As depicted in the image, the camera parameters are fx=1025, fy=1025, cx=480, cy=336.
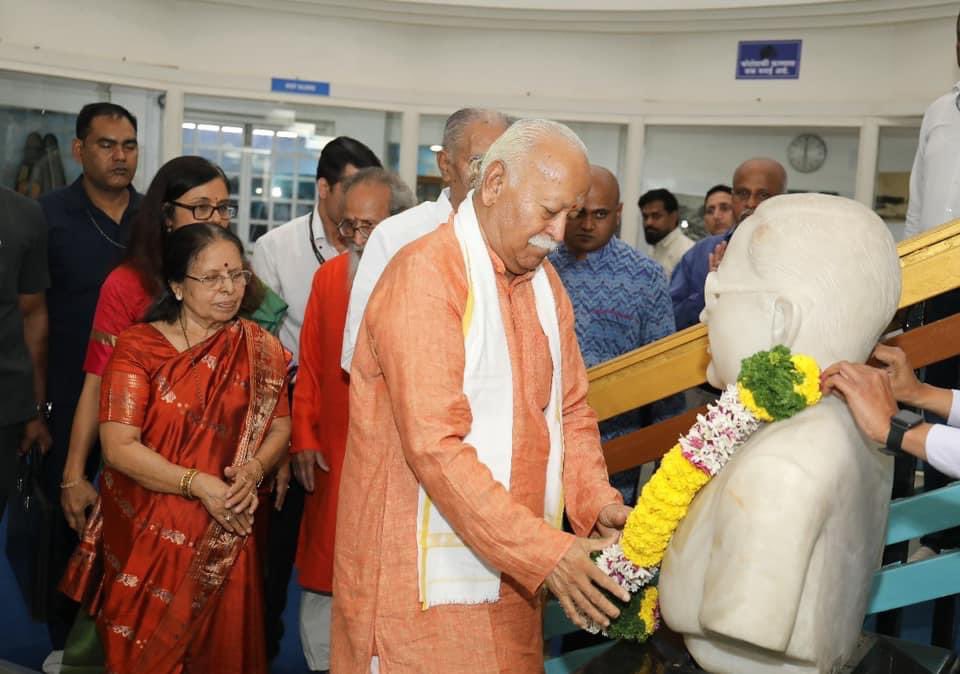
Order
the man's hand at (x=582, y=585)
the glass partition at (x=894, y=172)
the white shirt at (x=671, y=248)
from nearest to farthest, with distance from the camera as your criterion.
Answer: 1. the man's hand at (x=582, y=585)
2. the white shirt at (x=671, y=248)
3. the glass partition at (x=894, y=172)

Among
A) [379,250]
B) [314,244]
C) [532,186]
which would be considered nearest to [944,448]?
[532,186]

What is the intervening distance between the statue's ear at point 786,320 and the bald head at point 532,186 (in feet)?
1.57

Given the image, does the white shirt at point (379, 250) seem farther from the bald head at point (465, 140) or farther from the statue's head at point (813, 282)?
the statue's head at point (813, 282)

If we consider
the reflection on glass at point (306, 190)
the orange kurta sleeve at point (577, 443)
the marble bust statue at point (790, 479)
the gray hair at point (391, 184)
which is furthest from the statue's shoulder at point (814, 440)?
the reflection on glass at point (306, 190)

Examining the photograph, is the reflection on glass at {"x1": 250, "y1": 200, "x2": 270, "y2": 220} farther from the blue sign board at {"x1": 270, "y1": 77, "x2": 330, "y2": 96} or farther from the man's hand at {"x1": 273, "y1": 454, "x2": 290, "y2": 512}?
the man's hand at {"x1": 273, "y1": 454, "x2": 290, "y2": 512}

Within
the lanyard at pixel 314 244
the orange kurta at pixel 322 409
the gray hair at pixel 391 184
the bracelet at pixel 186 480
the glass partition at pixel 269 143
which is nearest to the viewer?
the bracelet at pixel 186 480

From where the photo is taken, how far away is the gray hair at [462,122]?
10.8 feet

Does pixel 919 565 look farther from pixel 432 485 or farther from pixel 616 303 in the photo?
pixel 616 303

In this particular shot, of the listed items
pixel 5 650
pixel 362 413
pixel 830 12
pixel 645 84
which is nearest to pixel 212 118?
pixel 645 84

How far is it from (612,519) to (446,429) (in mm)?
530

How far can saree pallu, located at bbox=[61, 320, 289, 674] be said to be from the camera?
3250 millimetres

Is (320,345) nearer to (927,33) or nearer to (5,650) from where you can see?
(5,650)

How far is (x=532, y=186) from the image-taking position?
219 centimetres

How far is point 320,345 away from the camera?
3719 mm
